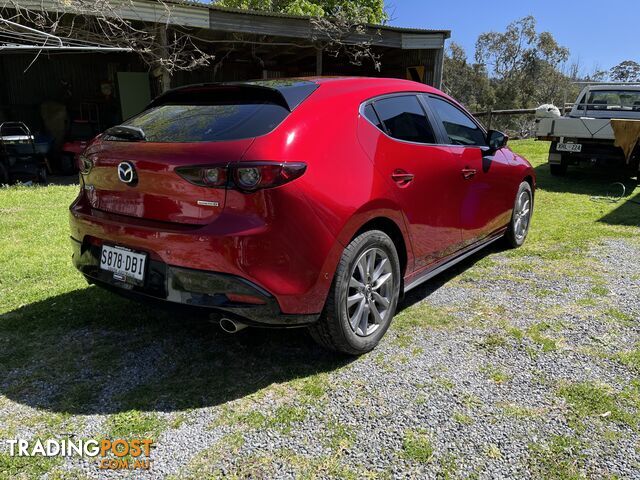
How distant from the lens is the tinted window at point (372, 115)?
117 inches

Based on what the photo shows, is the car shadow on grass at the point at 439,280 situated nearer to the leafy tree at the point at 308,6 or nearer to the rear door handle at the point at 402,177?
the rear door handle at the point at 402,177

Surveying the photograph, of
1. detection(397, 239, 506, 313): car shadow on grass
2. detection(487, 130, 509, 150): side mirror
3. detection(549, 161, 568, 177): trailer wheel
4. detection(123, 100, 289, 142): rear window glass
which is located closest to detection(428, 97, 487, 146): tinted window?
detection(487, 130, 509, 150): side mirror

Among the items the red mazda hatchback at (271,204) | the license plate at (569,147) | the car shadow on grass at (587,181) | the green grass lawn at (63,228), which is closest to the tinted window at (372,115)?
the red mazda hatchback at (271,204)

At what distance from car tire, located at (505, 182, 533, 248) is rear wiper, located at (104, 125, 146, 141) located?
11.6 ft

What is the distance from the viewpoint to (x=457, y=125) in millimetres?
3967

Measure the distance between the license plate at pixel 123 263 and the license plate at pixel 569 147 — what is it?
8.55 meters

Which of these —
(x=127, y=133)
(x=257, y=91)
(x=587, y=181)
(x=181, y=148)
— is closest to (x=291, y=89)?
(x=257, y=91)

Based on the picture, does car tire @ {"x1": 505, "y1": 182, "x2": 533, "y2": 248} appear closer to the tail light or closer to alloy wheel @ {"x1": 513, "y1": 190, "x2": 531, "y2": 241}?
alloy wheel @ {"x1": 513, "y1": 190, "x2": 531, "y2": 241}

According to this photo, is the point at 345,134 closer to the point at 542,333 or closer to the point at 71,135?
the point at 542,333

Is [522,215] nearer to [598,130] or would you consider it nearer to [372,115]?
[372,115]

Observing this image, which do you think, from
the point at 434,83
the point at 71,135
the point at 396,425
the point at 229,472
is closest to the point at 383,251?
the point at 396,425

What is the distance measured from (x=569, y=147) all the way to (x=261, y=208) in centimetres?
830

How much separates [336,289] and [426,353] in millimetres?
794

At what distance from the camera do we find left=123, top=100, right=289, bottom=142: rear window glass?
250 cm
